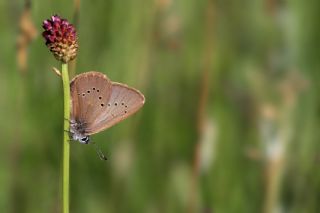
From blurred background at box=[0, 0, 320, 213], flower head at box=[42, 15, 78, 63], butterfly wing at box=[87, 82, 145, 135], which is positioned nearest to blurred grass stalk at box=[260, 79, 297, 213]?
blurred background at box=[0, 0, 320, 213]

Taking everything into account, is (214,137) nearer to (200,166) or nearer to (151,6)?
(200,166)

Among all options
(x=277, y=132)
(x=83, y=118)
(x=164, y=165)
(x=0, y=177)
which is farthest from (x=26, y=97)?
(x=83, y=118)

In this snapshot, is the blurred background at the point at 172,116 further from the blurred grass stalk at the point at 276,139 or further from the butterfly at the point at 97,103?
the butterfly at the point at 97,103

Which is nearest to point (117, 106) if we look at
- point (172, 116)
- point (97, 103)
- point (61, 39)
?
point (97, 103)

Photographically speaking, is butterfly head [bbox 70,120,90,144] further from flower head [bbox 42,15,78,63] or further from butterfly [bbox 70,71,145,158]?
flower head [bbox 42,15,78,63]

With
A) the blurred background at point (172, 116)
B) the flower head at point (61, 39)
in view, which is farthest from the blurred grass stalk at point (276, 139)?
the flower head at point (61, 39)

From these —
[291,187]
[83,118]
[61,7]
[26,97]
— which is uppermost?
[61,7]

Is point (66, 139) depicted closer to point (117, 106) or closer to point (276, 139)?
point (117, 106)
